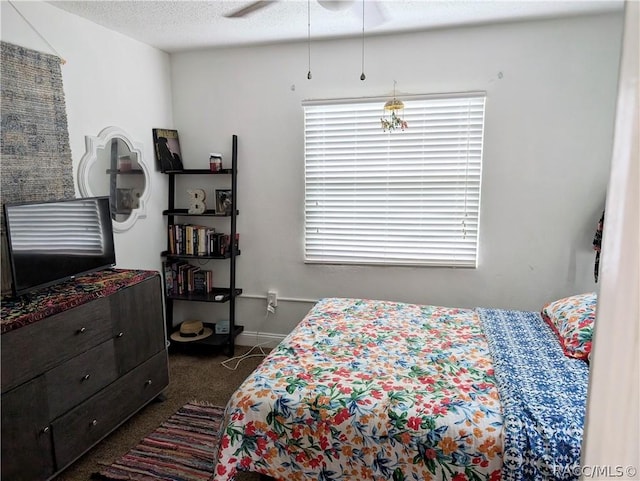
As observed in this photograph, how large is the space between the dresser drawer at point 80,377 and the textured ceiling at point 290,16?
1991 millimetres

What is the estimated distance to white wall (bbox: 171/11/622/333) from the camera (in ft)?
9.45

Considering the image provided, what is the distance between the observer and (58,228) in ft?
7.27

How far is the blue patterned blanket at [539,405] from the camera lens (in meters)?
1.44

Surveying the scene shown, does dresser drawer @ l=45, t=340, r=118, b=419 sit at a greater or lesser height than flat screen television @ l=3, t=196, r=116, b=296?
lesser

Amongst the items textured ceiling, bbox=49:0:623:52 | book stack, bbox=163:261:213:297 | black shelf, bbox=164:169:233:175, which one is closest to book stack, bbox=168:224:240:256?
book stack, bbox=163:261:213:297

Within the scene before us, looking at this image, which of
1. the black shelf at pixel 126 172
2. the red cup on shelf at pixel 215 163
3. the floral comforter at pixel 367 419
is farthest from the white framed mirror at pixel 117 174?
the floral comforter at pixel 367 419

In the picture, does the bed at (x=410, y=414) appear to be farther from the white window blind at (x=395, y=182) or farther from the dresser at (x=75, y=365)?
the white window blind at (x=395, y=182)

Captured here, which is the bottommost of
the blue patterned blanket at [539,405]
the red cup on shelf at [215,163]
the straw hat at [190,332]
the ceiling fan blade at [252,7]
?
the straw hat at [190,332]

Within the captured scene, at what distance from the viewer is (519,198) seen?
304 cm

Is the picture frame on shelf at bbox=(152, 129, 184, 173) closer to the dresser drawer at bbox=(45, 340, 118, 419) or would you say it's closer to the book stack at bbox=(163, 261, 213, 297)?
the book stack at bbox=(163, 261, 213, 297)

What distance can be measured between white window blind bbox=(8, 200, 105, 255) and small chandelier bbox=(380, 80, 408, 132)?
1.93 meters

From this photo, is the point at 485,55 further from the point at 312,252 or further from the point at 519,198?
the point at 312,252

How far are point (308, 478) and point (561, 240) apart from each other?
240 cm

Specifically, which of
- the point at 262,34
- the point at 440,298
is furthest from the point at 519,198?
the point at 262,34
